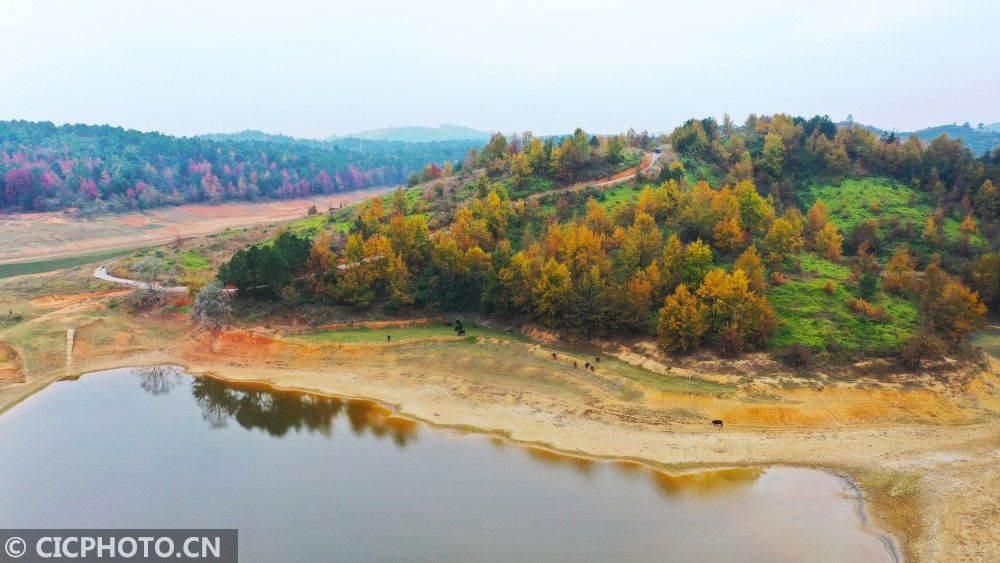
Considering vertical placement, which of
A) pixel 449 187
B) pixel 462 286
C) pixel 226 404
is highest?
pixel 449 187

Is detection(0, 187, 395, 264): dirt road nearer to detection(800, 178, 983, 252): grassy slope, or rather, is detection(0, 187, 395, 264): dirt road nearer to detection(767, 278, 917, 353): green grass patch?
detection(767, 278, 917, 353): green grass patch

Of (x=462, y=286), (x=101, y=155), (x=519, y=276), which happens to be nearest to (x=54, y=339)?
(x=462, y=286)

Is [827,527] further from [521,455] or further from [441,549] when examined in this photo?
[441,549]

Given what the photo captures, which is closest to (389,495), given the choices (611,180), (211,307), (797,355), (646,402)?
(646,402)

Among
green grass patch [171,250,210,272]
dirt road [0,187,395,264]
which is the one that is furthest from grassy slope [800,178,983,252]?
dirt road [0,187,395,264]

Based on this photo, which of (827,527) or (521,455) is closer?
(827,527)

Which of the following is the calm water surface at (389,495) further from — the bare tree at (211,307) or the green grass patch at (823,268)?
the green grass patch at (823,268)

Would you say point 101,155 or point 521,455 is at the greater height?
point 101,155
